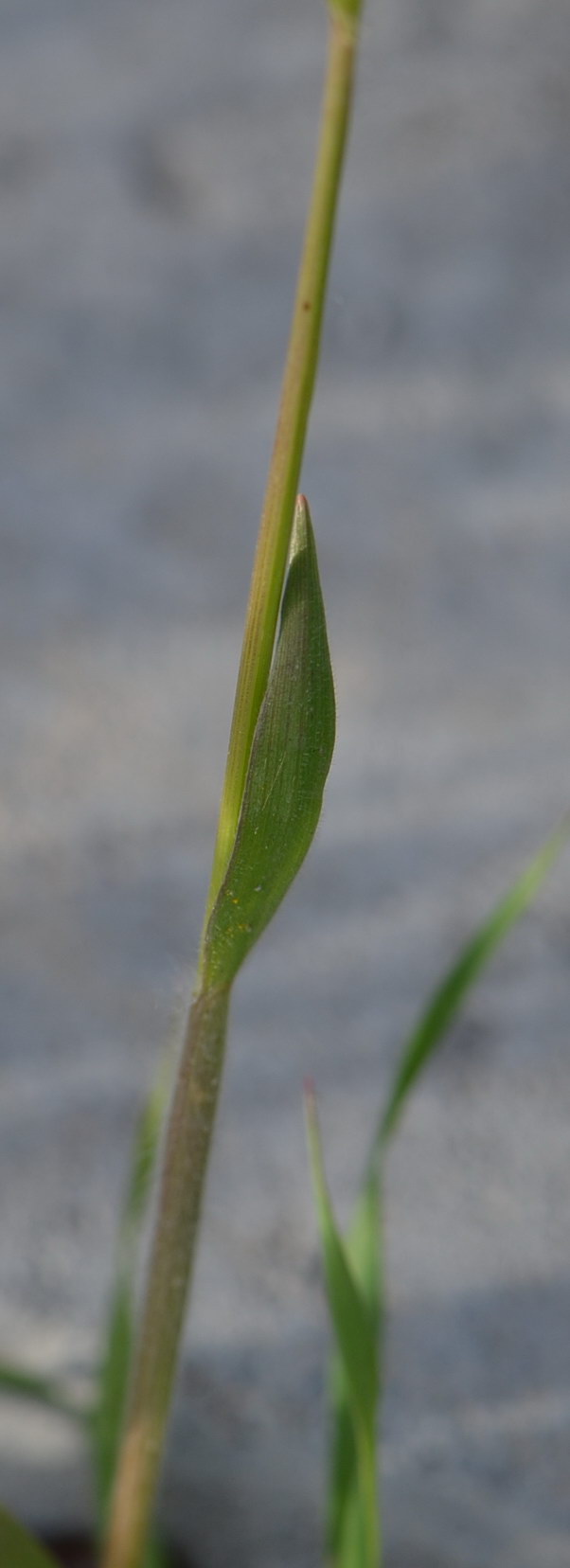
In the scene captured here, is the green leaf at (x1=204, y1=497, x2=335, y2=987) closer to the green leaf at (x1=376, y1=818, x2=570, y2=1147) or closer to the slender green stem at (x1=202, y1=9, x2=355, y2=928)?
the slender green stem at (x1=202, y1=9, x2=355, y2=928)

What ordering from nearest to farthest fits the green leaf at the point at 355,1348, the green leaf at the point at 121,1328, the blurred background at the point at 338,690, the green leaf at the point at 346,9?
1. the green leaf at the point at 346,9
2. the green leaf at the point at 355,1348
3. the green leaf at the point at 121,1328
4. the blurred background at the point at 338,690

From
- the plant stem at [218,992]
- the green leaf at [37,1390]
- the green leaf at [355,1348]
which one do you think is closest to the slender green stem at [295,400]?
the plant stem at [218,992]

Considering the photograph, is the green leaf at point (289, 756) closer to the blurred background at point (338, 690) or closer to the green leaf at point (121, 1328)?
the blurred background at point (338, 690)

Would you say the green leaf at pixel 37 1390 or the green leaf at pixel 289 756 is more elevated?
the green leaf at pixel 289 756

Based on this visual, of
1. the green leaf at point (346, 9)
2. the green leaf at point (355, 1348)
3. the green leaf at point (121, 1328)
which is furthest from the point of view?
the green leaf at point (121, 1328)

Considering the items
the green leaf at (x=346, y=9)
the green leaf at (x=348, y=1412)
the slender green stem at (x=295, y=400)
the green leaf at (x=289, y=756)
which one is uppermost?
the green leaf at (x=346, y=9)

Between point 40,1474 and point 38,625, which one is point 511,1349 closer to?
point 40,1474

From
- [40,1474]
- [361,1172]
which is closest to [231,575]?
[361,1172]

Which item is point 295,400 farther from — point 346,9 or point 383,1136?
point 383,1136
